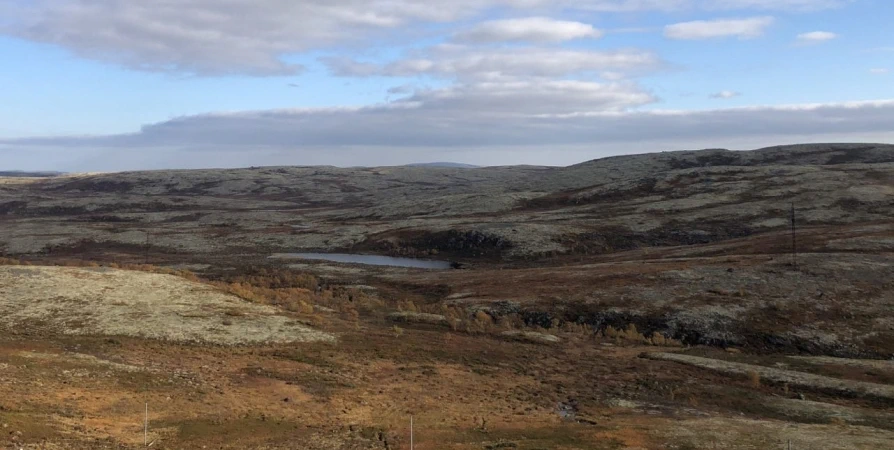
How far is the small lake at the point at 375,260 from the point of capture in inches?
3583

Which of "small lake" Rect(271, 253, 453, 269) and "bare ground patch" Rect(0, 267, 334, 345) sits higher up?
"bare ground patch" Rect(0, 267, 334, 345)

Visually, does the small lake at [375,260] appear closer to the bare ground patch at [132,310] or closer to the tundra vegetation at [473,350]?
the tundra vegetation at [473,350]

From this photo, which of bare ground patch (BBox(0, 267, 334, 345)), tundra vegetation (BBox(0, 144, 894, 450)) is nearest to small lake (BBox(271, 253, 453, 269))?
tundra vegetation (BBox(0, 144, 894, 450))

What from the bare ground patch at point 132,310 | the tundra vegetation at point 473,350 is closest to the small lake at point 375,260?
the tundra vegetation at point 473,350

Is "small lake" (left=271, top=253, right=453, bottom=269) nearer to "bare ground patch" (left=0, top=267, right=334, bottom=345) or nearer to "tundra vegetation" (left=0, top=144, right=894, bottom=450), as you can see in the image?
"tundra vegetation" (left=0, top=144, right=894, bottom=450)

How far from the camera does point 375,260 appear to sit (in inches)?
3784

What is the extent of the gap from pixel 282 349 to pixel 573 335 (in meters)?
23.3

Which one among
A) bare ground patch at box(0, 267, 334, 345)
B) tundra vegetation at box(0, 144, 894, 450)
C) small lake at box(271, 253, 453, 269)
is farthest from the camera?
small lake at box(271, 253, 453, 269)

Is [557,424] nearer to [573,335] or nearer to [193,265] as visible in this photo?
[573,335]

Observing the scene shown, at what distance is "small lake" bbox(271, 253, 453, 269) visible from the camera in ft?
299

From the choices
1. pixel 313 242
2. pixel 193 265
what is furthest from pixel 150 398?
pixel 313 242

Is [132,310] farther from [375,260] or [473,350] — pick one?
[375,260]

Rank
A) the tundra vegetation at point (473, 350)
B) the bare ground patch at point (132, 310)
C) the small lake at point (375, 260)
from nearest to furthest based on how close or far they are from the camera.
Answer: the tundra vegetation at point (473, 350)
the bare ground patch at point (132, 310)
the small lake at point (375, 260)

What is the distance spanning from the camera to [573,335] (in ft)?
158
